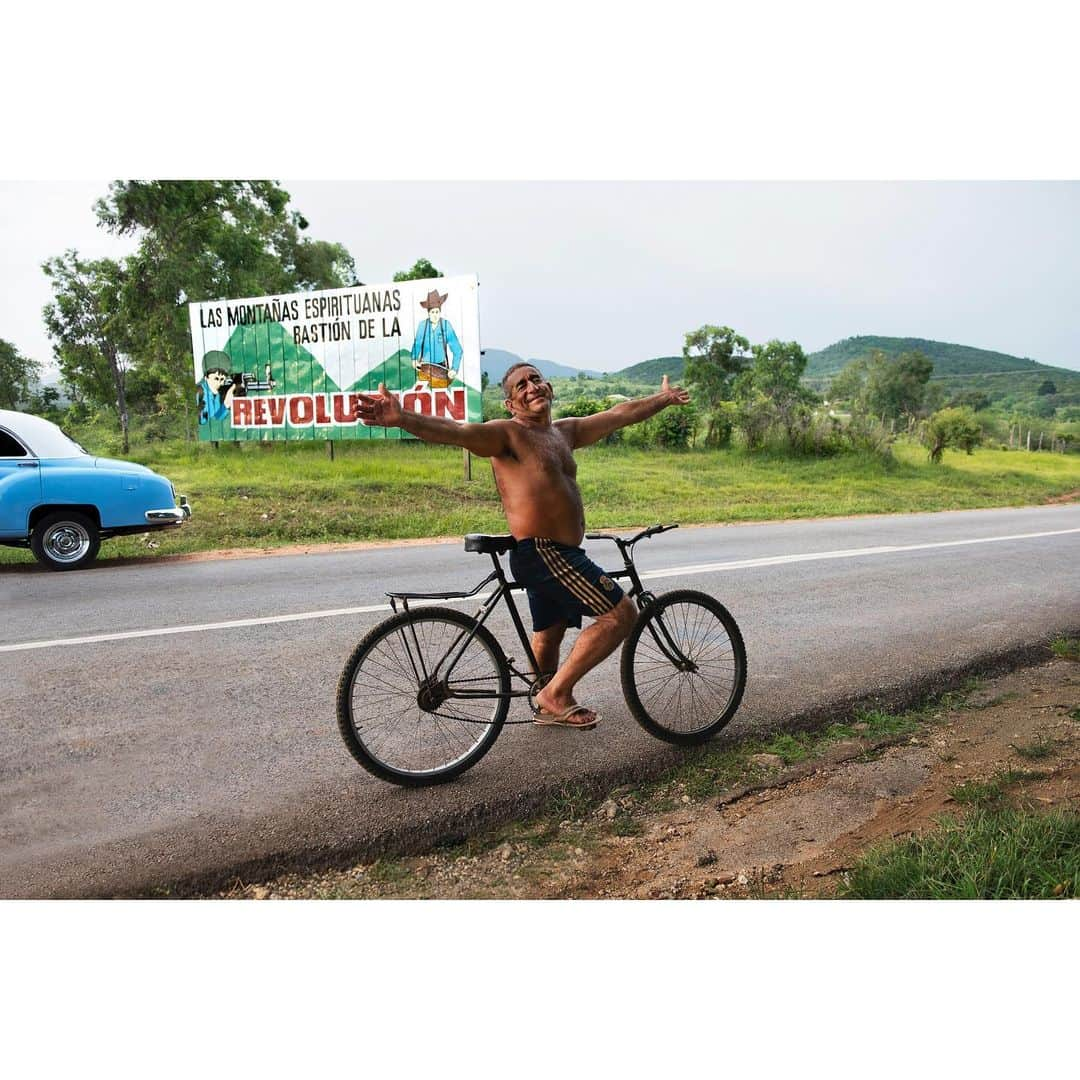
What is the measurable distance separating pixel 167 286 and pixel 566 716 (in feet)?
7.30

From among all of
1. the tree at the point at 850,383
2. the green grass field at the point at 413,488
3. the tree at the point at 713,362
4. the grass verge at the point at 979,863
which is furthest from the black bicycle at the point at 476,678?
the tree at the point at 850,383

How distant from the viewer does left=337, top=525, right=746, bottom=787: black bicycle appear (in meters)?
2.44

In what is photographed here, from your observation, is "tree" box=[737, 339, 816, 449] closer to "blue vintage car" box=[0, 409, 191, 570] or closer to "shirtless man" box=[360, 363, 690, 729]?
"shirtless man" box=[360, 363, 690, 729]

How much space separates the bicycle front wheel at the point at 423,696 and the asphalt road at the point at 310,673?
9cm

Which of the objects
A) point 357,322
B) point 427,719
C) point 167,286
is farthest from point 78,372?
point 427,719

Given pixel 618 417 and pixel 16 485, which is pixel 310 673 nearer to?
pixel 16 485

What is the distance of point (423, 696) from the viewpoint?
250 centimetres

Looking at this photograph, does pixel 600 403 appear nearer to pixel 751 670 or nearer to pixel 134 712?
pixel 751 670

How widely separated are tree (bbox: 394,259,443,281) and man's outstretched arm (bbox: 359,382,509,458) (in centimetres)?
122

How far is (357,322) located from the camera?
345 cm

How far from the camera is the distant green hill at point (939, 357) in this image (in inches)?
147

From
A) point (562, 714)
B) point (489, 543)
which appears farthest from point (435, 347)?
point (562, 714)

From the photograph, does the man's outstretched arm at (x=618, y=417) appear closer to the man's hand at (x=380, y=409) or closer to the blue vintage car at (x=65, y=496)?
the man's hand at (x=380, y=409)

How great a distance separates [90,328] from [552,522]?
1.98 meters
